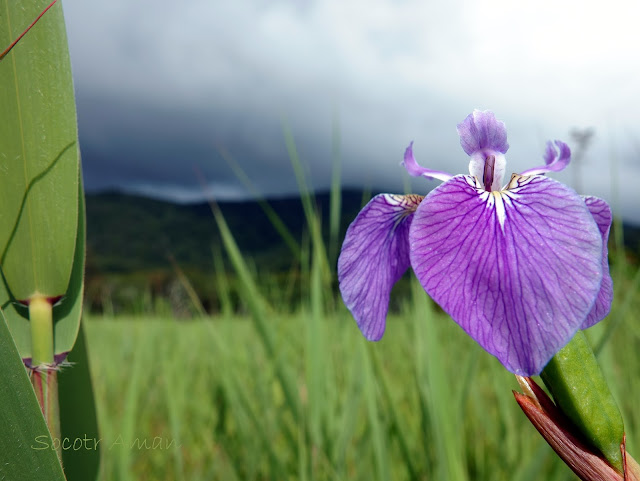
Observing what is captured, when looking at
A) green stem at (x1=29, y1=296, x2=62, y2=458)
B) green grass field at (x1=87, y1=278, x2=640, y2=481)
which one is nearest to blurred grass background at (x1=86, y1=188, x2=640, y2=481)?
green grass field at (x1=87, y1=278, x2=640, y2=481)

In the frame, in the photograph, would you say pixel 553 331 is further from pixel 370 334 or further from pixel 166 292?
pixel 166 292

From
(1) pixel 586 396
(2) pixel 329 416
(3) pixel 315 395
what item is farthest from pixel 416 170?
(2) pixel 329 416

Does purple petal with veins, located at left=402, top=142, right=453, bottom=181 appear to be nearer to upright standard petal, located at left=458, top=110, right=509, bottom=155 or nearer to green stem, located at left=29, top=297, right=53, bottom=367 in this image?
upright standard petal, located at left=458, top=110, right=509, bottom=155

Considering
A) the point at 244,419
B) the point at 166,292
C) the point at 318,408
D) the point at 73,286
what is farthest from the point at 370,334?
the point at 166,292

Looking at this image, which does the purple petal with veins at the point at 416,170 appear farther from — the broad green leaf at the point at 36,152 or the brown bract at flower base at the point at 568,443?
the broad green leaf at the point at 36,152

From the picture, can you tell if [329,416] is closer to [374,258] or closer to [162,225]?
[374,258]

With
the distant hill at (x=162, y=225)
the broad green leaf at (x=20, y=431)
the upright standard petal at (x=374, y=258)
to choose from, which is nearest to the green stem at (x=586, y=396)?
the upright standard petal at (x=374, y=258)
